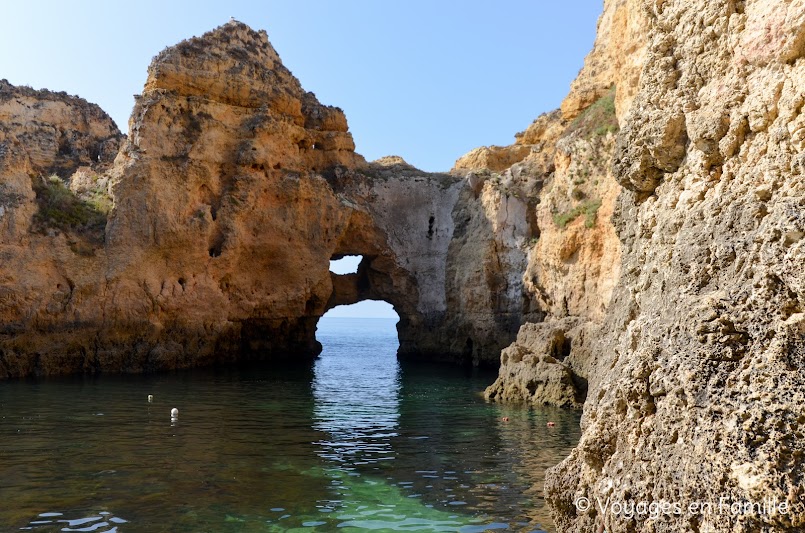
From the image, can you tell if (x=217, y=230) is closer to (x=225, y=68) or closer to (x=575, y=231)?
(x=225, y=68)

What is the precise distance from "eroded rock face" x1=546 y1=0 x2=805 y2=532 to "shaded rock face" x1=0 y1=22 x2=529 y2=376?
77.9 ft

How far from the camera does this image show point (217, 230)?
107ft

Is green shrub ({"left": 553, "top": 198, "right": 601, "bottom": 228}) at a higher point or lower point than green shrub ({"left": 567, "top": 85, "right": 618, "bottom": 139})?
lower

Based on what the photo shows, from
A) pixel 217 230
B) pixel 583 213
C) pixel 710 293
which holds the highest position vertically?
pixel 217 230

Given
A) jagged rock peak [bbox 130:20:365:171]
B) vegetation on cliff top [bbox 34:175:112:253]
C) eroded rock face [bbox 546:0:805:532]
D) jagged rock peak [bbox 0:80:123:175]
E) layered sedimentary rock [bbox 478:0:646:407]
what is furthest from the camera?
jagged rock peak [bbox 0:80:123:175]

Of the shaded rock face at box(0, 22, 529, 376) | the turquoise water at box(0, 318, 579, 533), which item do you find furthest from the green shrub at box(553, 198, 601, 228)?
the turquoise water at box(0, 318, 579, 533)

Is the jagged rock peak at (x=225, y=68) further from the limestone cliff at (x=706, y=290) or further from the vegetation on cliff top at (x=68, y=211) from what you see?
the limestone cliff at (x=706, y=290)

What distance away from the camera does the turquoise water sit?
9531 millimetres

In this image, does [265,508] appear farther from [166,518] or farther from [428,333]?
[428,333]

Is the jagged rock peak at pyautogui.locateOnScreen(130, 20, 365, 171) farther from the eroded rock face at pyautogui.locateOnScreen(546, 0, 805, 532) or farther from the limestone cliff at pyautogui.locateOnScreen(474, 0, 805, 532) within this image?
the eroded rock face at pyautogui.locateOnScreen(546, 0, 805, 532)

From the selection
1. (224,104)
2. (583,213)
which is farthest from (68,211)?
(583,213)

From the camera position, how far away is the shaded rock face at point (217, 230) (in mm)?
27156

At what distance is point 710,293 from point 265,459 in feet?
30.6

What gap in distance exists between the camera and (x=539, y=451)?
14391mm
